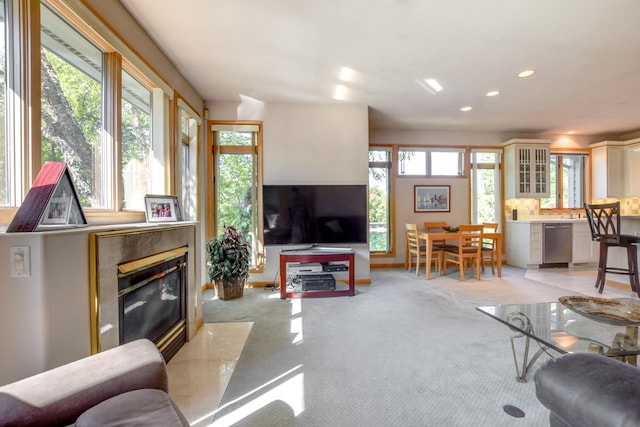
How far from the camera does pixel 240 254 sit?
3561 millimetres

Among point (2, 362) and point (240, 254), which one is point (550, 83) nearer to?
point (240, 254)

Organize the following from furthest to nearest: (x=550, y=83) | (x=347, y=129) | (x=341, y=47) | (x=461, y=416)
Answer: (x=347, y=129) < (x=550, y=83) < (x=341, y=47) < (x=461, y=416)

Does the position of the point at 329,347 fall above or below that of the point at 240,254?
below

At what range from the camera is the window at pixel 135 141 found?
237 centimetres

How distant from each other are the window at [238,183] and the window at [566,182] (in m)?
5.84

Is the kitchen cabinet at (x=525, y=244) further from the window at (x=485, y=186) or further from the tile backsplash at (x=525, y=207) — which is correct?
the window at (x=485, y=186)

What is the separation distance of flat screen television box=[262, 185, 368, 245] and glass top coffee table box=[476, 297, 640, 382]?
2.18m

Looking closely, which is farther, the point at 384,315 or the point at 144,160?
the point at 384,315

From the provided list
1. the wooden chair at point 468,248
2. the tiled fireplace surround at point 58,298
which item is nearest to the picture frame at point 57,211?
the tiled fireplace surround at point 58,298

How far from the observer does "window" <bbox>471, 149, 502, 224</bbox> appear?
19.1 feet

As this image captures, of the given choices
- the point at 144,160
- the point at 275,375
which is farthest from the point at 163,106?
the point at 275,375

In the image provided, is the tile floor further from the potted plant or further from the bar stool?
the bar stool

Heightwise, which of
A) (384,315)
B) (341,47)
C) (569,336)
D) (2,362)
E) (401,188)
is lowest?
(384,315)

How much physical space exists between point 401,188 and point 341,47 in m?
3.41
